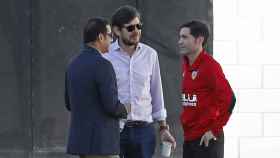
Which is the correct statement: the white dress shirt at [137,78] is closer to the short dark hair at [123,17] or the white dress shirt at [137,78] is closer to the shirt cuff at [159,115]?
the shirt cuff at [159,115]

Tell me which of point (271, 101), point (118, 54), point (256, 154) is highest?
point (118, 54)

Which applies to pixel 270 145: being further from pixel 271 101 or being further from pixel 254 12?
pixel 254 12

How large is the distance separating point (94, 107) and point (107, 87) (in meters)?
0.16

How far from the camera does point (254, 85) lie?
8547mm

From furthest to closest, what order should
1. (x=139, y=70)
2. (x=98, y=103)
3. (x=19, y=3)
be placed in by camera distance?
(x=19, y=3) < (x=139, y=70) < (x=98, y=103)

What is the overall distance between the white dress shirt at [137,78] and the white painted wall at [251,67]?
2.53 meters

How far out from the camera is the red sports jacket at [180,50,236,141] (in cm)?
564

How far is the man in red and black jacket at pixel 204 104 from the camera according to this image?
5.64 meters

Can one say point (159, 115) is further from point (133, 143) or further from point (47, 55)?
point (47, 55)

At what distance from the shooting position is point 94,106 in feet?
17.7

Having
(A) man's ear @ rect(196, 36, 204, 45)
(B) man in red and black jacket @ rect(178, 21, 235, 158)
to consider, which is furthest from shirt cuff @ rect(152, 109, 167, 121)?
(A) man's ear @ rect(196, 36, 204, 45)

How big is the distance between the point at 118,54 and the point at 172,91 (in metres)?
2.65

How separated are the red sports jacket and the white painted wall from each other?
2765 mm

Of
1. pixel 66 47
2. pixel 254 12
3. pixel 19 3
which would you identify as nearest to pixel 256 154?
pixel 254 12
